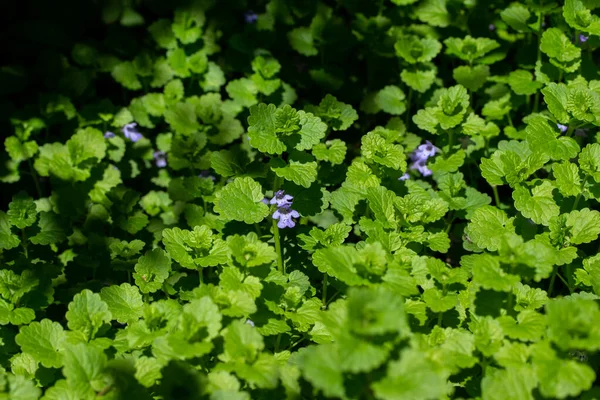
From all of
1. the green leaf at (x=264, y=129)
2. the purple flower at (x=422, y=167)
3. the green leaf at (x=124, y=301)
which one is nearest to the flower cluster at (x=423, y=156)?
the purple flower at (x=422, y=167)

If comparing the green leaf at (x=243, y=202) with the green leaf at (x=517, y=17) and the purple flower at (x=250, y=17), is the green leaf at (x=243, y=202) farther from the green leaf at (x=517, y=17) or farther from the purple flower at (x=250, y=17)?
the green leaf at (x=517, y=17)

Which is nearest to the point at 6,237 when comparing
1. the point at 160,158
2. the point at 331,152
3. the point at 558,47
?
the point at 160,158

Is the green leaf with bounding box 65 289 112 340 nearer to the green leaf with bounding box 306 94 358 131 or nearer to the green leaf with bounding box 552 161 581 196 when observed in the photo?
the green leaf with bounding box 306 94 358 131

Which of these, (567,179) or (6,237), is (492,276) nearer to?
(567,179)

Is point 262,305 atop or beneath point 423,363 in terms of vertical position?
beneath

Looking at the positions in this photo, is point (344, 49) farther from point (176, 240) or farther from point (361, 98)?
point (176, 240)

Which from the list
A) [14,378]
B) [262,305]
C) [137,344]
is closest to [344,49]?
[262,305]
